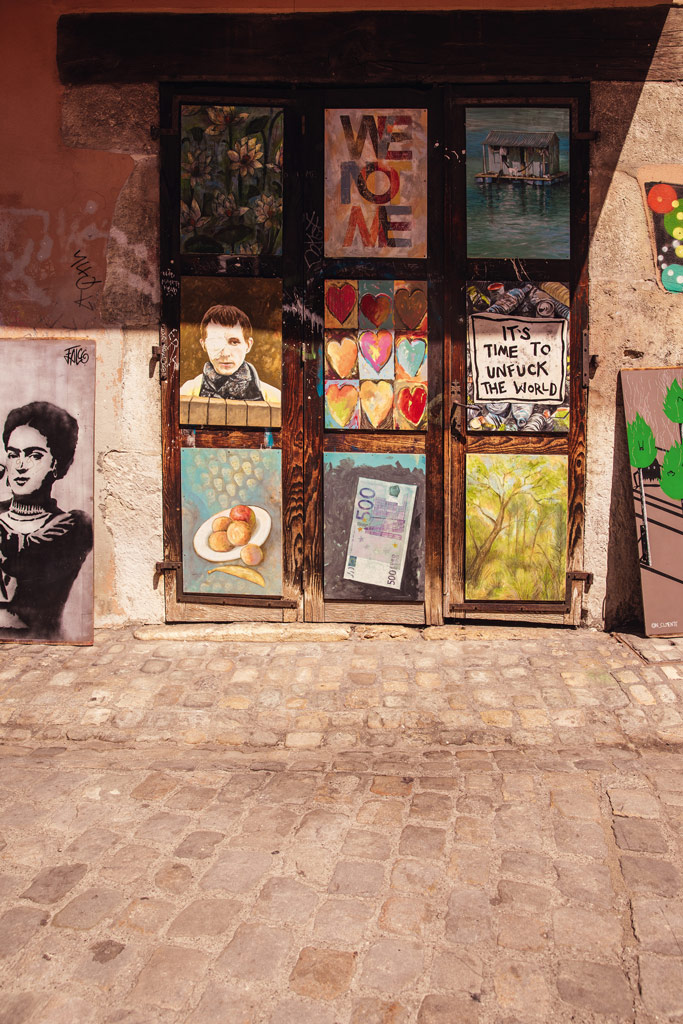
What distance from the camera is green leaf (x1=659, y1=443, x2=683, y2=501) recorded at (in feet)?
16.1

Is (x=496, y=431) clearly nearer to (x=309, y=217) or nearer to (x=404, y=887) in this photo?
(x=309, y=217)

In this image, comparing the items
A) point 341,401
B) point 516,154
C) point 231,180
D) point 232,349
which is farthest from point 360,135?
point 341,401

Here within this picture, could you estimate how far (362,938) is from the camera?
8.10ft

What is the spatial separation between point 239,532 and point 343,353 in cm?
137

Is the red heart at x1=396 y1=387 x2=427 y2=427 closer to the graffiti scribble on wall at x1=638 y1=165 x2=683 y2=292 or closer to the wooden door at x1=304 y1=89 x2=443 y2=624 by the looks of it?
the wooden door at x1=304 y1=89 x2=443 y2=624

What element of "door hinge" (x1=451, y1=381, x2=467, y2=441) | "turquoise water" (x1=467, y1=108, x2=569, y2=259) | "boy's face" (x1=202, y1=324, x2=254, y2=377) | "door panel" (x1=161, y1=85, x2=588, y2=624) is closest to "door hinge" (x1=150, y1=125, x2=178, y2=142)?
"door panel" (x1=161, y1=85, x2=588, y2=624)

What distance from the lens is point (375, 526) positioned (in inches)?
202

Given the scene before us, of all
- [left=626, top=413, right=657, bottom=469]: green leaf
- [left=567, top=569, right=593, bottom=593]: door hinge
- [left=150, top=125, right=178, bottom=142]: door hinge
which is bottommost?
[left=567, top=569, right=593, bottom=593]: door hinge

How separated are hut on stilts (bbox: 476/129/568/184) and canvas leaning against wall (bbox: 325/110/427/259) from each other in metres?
0.40

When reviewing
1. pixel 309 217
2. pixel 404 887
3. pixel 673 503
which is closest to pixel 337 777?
pixel 404 887

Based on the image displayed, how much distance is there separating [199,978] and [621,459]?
3.98m

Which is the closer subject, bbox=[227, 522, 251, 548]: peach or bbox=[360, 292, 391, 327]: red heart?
bbox=[360, 292, 391, 327]: red heart

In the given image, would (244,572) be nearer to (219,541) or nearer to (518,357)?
(219,541)

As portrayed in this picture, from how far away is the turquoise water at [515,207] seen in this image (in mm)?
4914
